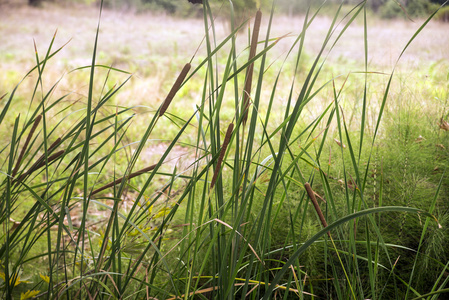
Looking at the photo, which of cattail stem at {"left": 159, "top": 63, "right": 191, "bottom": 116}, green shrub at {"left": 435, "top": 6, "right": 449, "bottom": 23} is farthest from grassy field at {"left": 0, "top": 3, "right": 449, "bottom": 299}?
green shrub at {"left": 435, "top": 6, "right": 449, "bottom": 23}

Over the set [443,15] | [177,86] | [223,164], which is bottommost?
[223,164]

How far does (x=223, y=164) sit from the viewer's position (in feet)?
2.03

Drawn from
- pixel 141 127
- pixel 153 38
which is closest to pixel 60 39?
pixel 153 38

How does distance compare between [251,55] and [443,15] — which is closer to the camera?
[251,55]

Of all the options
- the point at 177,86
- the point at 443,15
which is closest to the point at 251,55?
the point at 177,86

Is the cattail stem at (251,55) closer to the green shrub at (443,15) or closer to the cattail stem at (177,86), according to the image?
the cattail stem at (177,86)

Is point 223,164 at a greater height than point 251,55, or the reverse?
point 251,55

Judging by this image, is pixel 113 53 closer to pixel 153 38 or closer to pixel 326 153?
pixel 153 38

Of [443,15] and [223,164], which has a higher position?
[443,15]

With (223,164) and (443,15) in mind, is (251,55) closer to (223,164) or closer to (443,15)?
(223,164)

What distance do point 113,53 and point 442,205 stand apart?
22.3 feet

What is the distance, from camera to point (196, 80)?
5250mm

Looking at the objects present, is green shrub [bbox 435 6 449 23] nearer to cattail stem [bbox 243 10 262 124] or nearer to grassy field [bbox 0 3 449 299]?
grassy field [bbox 0 3 449 299]

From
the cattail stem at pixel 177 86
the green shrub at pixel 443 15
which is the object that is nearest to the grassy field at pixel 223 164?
the cattail stem at pixel 177 86
